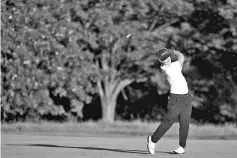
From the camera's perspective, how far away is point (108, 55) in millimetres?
32969

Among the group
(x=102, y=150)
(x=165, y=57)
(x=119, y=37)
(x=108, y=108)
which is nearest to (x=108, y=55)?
(x=119, y=37)

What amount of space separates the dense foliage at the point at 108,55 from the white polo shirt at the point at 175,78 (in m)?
16.7

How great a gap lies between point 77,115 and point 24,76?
4.45 meters

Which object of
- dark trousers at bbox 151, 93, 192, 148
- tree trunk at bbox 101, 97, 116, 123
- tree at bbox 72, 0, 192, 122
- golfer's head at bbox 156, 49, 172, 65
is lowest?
tree trunk at bbox 101, 97, 116, 123

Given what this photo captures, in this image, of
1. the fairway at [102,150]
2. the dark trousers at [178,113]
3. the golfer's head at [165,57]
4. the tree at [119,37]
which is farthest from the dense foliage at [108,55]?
the dark trousers at [178,113]

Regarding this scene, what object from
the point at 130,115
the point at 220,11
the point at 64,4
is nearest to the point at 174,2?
the point at 220,11

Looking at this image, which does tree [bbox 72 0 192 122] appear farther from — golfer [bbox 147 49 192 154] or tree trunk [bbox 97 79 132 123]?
golfer [bbox 147 49 192 154]

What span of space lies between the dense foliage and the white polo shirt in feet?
54.9

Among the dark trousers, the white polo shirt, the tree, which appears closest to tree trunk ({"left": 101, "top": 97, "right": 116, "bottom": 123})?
the tree

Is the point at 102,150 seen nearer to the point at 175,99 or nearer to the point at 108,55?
the point at 175,99

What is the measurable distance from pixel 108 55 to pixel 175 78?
20.5 meters

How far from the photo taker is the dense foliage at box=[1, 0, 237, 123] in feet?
96.1

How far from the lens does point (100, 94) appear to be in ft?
113

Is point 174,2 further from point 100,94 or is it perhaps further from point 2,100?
point 2,100
